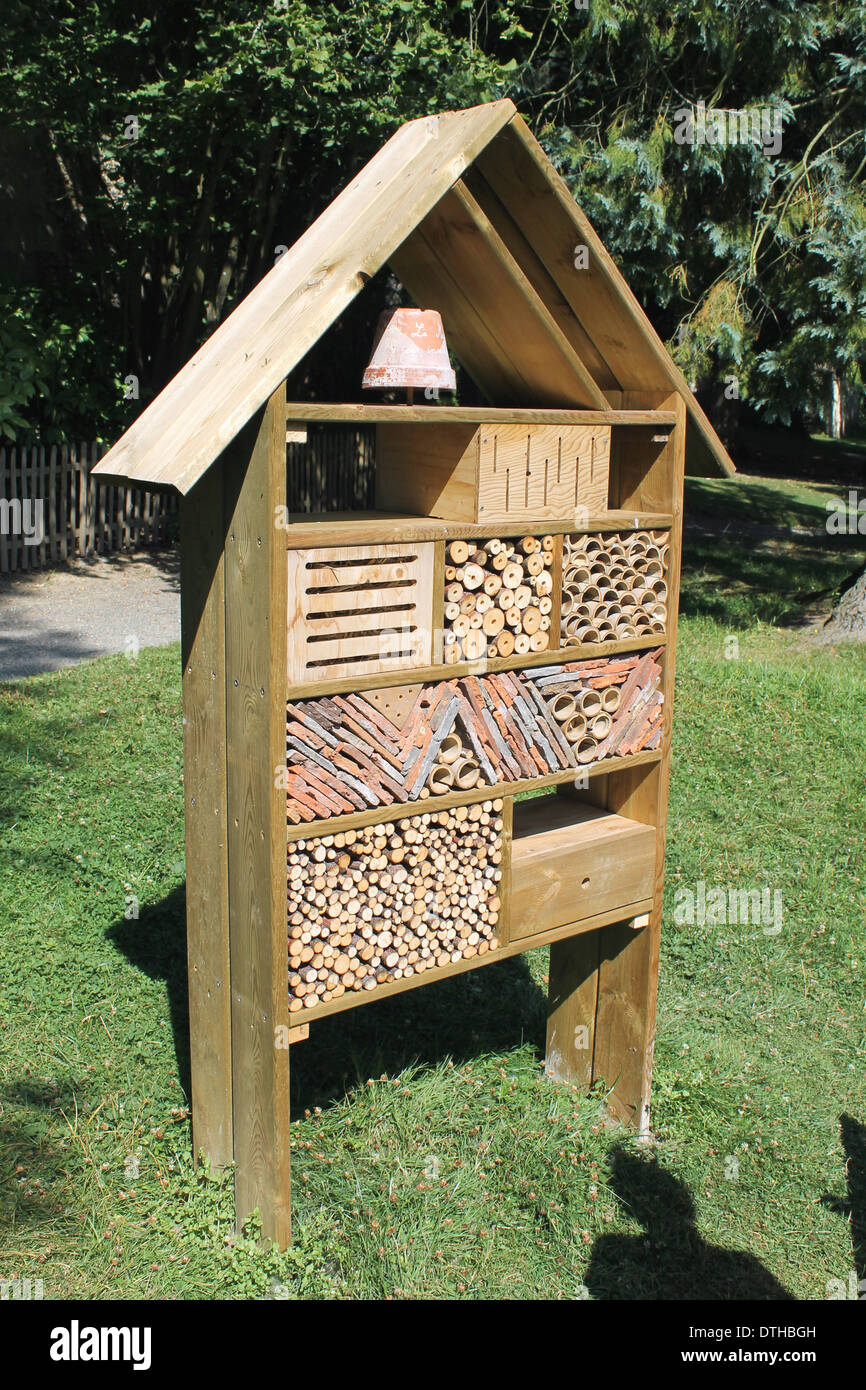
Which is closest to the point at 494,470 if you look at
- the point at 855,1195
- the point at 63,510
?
the point at 855,1195

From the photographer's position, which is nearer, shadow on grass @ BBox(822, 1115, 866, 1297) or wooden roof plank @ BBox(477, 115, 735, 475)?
wooden roof plank @ BBox(477, 115, 735, 475)

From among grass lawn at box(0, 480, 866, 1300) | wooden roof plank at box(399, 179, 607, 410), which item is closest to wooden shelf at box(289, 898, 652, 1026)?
grass lawn at box(0, 480, 866, 1300)

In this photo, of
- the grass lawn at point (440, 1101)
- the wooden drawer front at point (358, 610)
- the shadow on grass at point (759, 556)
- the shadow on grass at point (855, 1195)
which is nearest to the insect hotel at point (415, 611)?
the wooden drawer front at point (358, 610)

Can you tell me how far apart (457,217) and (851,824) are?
4766mm

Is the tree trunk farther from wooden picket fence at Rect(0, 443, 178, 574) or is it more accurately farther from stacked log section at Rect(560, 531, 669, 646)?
wooden picket fence at Rect(0, 443, 178, 574)

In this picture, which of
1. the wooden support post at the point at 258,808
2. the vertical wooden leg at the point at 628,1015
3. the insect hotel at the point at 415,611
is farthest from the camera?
the vertical wooden leg at the point at 628,1015

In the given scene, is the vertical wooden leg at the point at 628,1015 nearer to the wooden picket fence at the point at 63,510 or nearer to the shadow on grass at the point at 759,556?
the shadow on grass at the point at 759,556

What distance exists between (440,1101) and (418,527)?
2.30m

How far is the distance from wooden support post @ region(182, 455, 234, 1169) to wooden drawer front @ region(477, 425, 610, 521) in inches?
32.3

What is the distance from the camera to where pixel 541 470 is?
3.69 m

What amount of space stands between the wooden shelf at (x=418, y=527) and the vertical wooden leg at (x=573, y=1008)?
166cm

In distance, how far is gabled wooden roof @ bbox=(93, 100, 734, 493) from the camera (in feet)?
10.0

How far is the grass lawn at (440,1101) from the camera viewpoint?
3.76 m

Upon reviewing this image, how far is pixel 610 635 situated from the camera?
4047 mm
